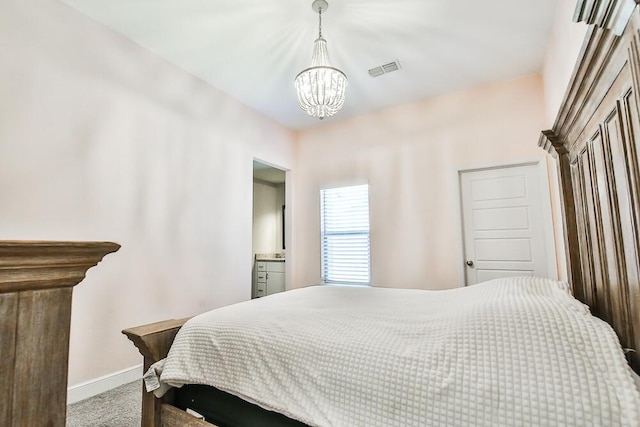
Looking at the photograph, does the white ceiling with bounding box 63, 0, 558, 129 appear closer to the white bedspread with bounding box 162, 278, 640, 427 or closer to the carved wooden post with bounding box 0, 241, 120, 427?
the white bedspread with bounding box 162, 278, 640, 427

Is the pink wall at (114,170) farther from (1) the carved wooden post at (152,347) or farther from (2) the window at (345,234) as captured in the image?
(2) the window at (345,234)

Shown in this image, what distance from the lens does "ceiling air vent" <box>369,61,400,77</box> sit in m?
3.13

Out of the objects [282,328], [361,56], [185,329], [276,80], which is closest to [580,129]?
[282,328]

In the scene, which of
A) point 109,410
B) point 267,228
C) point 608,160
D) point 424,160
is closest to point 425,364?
point 608,160

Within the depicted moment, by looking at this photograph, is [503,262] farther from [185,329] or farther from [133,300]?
[133,300]

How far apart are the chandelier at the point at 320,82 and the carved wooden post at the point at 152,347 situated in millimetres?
1821

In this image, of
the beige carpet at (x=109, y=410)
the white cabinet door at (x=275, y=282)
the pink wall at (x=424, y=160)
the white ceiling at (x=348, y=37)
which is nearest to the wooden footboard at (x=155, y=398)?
the beige carpet at (x=109, y=410)

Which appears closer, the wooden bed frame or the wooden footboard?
the wooden bed frame

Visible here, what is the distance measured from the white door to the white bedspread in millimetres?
2029

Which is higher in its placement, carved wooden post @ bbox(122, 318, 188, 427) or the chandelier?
the chandelier

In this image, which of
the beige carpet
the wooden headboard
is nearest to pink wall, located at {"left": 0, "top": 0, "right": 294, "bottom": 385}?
the beige carpet

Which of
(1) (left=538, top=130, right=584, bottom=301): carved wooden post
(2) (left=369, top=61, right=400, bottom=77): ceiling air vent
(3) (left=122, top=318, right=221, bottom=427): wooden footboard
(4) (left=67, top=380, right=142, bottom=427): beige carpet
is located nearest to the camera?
(3) (left=122, top=318, right=221, bottom=427): wooden footboard

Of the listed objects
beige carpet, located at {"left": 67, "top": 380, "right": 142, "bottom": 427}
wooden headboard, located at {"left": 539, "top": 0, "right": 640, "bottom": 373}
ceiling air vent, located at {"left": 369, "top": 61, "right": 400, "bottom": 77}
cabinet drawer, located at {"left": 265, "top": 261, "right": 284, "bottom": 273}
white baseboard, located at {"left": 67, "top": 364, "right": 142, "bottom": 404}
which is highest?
ceiling air vent, located at {"left": 369, "top": 61, "right": 400, "bottom": 77}

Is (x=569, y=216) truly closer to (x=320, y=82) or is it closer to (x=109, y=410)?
(x=320, y=82)
